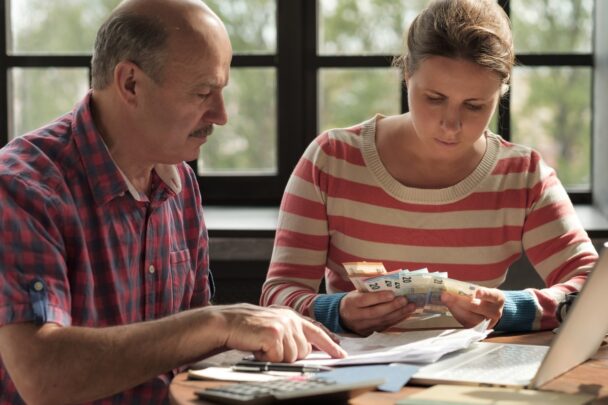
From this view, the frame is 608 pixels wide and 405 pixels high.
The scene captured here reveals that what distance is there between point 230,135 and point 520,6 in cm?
121

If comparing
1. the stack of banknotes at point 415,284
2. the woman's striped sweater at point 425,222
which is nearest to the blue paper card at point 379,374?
the stack of banknotes at point 415,284

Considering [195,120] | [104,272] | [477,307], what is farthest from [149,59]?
[477,307]

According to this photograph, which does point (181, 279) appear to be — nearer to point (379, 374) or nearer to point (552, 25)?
point (379, 374)

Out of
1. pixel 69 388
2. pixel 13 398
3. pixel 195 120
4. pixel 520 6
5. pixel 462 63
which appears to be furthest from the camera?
pixel 520 6

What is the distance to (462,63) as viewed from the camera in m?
2.35

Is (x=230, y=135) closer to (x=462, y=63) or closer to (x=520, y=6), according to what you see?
(x=520, y=6)

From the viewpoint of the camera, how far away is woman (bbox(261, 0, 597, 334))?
2.42 meters

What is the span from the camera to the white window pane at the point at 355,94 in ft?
13.1

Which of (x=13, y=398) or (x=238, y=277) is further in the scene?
(x=238, y=277)

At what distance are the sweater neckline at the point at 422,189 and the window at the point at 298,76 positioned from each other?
50.3 inches

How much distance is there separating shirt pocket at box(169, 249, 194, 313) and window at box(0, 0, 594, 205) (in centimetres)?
170

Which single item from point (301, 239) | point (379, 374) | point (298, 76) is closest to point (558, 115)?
point (298, 76)

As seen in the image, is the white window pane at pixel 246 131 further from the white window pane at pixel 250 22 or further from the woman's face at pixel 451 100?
the woman's face at pixel 451 100

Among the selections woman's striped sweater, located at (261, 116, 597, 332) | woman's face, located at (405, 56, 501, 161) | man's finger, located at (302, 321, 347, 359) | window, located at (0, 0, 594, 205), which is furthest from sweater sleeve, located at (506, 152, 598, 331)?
window, located at (0, 0, 594, 205)
